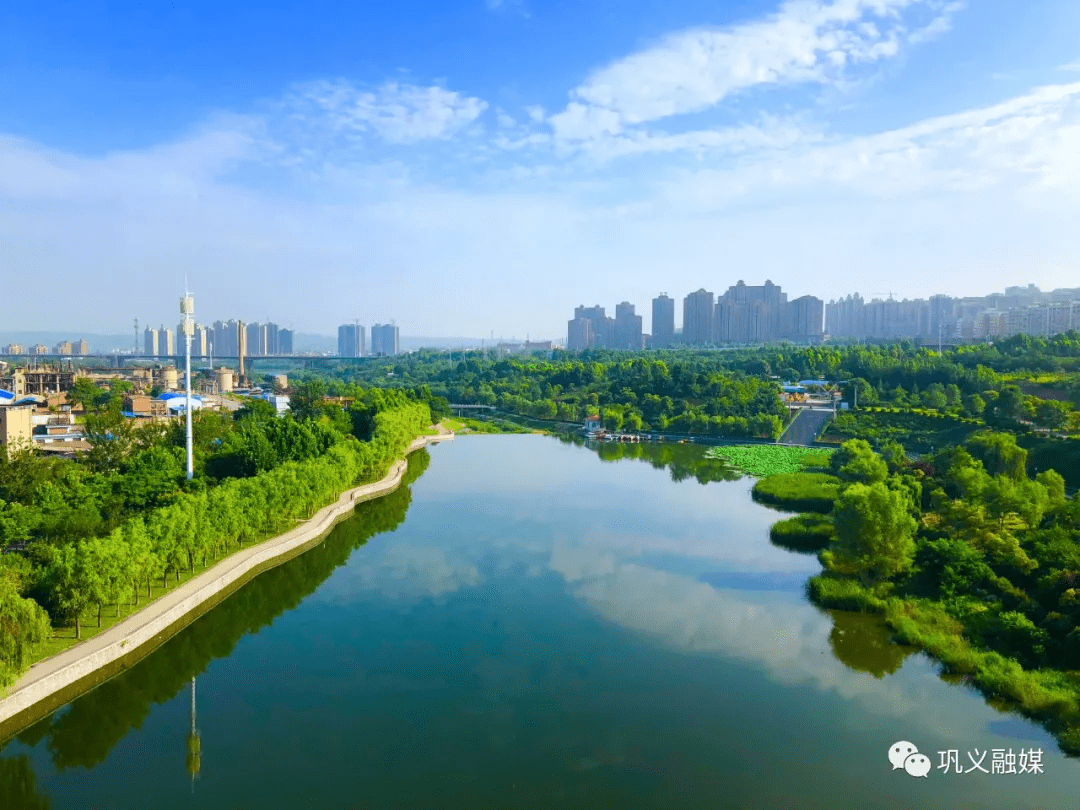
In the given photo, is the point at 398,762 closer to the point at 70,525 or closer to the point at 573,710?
the point at 573,710

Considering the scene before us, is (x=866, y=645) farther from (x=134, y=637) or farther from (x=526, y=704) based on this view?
(x=134, y=637)

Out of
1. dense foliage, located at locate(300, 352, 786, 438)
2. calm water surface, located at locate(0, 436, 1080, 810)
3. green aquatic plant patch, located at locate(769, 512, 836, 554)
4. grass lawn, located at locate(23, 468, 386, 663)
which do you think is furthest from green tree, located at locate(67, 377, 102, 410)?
green aquatic plant patch, located at locate(769, 512, 836, 554)

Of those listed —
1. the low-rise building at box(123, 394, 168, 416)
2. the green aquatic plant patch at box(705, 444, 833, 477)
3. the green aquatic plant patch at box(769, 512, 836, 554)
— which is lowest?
the green aquatic plant patch at box(769, 512, 836, 554)

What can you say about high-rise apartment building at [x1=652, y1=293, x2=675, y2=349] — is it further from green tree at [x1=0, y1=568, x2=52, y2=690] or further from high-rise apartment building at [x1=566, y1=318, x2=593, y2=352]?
green tree at [x1=0, y1=568, x2=52, y2=690]

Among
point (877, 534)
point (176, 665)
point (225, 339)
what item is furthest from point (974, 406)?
point (225, 339)

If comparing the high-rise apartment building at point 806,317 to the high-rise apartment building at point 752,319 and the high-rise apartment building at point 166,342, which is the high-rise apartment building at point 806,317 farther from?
the high-rise apartment building at point 166,342

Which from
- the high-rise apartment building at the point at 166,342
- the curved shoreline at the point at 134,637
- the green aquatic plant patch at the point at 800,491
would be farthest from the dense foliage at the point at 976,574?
the high-rise apartment building at the point at 166,342
